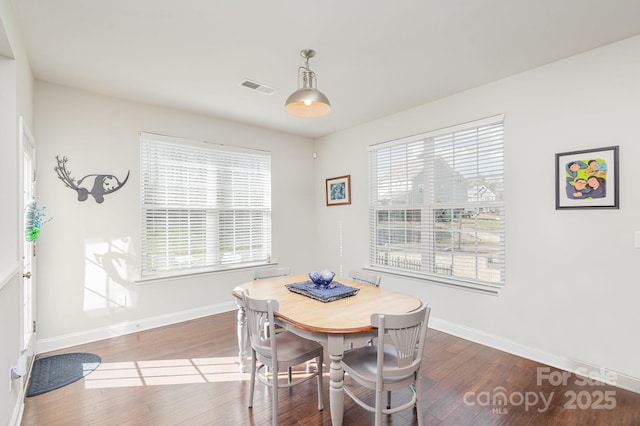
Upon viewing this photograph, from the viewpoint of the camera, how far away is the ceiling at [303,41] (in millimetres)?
2039

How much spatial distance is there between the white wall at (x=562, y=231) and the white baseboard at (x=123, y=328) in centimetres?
300

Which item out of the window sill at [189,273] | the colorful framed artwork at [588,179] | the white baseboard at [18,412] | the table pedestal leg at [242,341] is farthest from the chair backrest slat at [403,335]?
the window sill at [189,273]

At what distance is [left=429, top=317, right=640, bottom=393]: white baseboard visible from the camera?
2.43m

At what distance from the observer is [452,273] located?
11.6 feet

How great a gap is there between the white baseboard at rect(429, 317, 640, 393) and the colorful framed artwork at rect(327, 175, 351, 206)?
2.08 m

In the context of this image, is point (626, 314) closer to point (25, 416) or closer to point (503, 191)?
point (503, 191)

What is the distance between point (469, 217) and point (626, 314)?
1.44m

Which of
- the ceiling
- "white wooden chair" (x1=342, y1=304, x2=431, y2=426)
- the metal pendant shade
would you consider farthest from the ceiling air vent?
"white wooden chair" (x1=342, y1=304, x2=431, y2=426)

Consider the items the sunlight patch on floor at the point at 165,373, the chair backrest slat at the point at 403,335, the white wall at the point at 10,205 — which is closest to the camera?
the chair backrest slat at the point at 403,335

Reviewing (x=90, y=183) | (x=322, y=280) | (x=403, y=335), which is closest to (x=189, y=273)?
(x=90, y=183)

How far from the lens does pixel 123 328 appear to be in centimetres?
352

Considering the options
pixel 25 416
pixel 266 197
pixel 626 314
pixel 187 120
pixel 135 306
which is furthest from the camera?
pixel 266 197

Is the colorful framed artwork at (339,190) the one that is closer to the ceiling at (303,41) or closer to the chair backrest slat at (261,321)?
the ceiling at (303,41)

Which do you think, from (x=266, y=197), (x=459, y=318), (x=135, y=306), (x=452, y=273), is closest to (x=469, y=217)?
(x=452, y=273)
